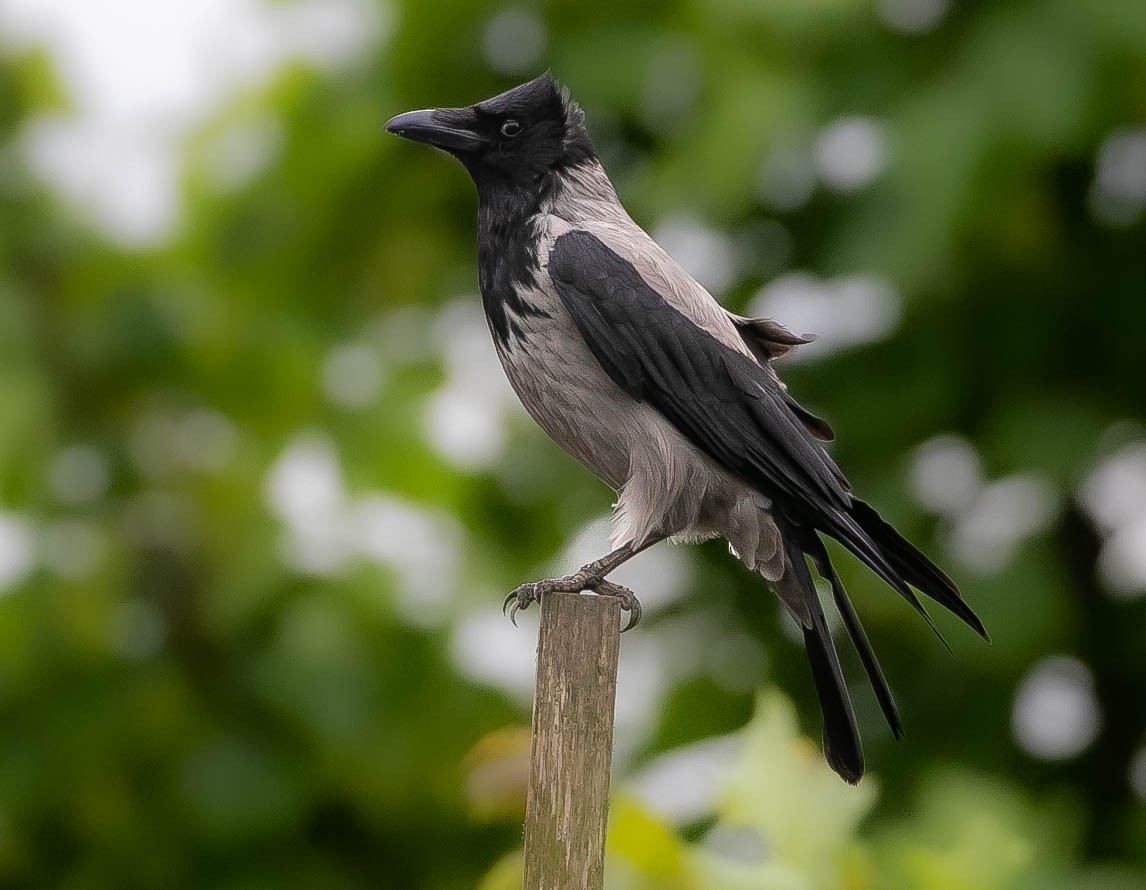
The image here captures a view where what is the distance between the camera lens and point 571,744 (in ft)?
8.05

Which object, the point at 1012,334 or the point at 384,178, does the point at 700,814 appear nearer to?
the point at 1012,334

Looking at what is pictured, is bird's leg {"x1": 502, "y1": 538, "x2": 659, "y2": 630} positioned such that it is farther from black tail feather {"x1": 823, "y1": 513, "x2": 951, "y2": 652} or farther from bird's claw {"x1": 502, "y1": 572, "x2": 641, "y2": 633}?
black tail feather {"x1": 823, "y1": 513, "x2": 951, "y2": 652}

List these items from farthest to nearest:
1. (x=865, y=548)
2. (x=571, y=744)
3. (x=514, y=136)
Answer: (x=514, y=136) → (x=865, y=548) → (x=571, y=744)

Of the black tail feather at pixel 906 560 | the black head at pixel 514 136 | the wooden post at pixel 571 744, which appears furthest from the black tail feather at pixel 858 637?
the black head at pixel 514 136

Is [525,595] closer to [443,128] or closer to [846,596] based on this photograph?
[846,596]

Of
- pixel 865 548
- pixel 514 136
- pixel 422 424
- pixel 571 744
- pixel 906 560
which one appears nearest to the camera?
pixel 571 744

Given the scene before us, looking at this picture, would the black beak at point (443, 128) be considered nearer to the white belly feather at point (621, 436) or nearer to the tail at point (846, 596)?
the white belly feather at point (621, 436)

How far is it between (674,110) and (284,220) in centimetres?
169

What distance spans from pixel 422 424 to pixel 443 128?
273cm

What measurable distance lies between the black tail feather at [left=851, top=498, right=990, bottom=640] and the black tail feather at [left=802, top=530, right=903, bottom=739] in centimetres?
11

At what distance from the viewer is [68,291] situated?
18.9 ft

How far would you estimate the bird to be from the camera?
8.98ft

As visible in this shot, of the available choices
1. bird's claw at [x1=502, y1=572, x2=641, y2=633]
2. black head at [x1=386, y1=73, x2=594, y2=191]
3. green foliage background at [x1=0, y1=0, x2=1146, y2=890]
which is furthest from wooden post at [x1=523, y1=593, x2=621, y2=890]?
green foliage background at [x1=0, y1=0, x2=1146, y2=890]

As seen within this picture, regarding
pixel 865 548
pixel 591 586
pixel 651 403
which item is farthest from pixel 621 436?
pixel 865 548
